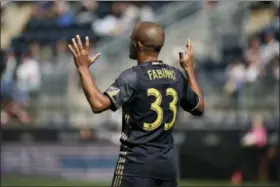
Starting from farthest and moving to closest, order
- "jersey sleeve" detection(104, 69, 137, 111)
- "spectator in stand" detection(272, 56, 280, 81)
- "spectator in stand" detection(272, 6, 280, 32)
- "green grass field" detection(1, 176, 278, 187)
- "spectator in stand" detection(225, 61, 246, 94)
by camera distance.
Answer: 1. "spectator in stand" detection(272, 6, 280, 32)
2. "spectator in stand" detection(225, 61, 246, 94)
3. "spectator in stand" detection(272, 56, 280, 81)
4. "green grass field" detection(1, 176, 278, 187)
5. "jersey sleeve" detection(104, 69, 137, 111)

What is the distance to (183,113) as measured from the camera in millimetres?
17141

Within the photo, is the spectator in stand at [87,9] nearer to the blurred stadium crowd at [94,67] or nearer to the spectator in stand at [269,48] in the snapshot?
the blurred stadium crowd at [94,67]

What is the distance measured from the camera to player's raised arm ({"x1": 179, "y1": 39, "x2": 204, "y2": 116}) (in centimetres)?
588

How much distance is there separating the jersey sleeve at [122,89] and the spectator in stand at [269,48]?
11509 millimetres

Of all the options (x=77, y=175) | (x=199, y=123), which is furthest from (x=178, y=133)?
(x=77, y=175)

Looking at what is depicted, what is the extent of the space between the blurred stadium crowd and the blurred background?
27 mm

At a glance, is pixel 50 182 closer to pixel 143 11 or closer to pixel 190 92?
pixel 143 11

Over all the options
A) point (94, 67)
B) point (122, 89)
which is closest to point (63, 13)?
point (94, 67)

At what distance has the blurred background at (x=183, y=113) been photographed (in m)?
16.4

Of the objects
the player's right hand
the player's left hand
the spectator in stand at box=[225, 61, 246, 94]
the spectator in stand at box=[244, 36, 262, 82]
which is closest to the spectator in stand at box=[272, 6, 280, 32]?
the spectator in stand at box=[244, 36, 262, 82]

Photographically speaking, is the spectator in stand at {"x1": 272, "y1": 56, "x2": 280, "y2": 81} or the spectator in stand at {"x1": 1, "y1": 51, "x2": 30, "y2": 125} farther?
the spectator in stand at {"x1": 1, "y1": 51, "x2": 30, "y2": 125}

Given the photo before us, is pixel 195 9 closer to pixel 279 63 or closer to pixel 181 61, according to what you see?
pixel 279 63

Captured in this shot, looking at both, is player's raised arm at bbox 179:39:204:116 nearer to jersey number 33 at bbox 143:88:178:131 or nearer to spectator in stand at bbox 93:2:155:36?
jersey number 33 at bbox 143:88:178:131

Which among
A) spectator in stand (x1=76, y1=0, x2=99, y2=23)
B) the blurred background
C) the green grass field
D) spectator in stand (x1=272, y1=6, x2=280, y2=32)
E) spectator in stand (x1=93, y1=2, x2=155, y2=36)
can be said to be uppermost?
spectator in stand (x1=76, y1=0, x2=99, y2=23)
